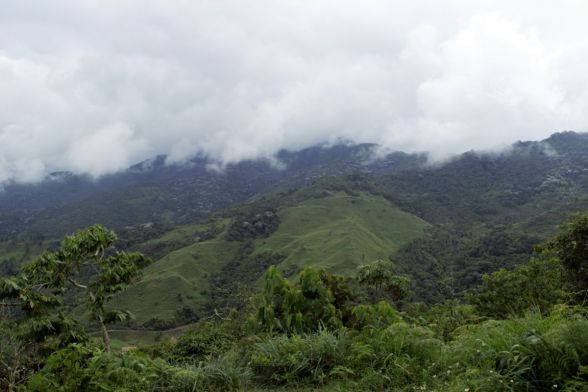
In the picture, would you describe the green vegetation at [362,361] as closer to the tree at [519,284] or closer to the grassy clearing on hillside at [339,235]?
the tree at [519,284]

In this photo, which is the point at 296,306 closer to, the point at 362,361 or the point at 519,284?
the point at 362,361

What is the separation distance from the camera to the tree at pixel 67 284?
9.39 m

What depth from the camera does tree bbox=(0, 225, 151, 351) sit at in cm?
939

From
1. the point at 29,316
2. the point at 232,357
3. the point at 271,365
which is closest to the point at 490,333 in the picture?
the point at 271,365

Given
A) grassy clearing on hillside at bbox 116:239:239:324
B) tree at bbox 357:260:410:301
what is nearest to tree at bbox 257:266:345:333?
tree at bbox 357:260:410:301

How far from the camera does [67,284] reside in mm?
11820

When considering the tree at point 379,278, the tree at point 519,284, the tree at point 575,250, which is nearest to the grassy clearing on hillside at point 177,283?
the tree at point 519,284

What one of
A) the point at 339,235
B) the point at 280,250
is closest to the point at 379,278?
the point at 339,235

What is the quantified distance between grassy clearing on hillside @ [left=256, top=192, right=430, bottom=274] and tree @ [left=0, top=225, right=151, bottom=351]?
10481cm

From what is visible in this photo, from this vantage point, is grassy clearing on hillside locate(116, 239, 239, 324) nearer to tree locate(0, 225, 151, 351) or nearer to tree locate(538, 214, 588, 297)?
tree locate(538, 214, 588, 297)

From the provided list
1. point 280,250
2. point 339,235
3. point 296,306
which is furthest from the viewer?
point 280,250

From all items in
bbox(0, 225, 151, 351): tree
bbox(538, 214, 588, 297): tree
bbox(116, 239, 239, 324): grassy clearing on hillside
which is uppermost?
bbox(0, 225, 151, 351): tree

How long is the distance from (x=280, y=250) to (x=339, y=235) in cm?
2057

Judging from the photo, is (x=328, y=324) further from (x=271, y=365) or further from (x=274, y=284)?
(x=271, y=365)
